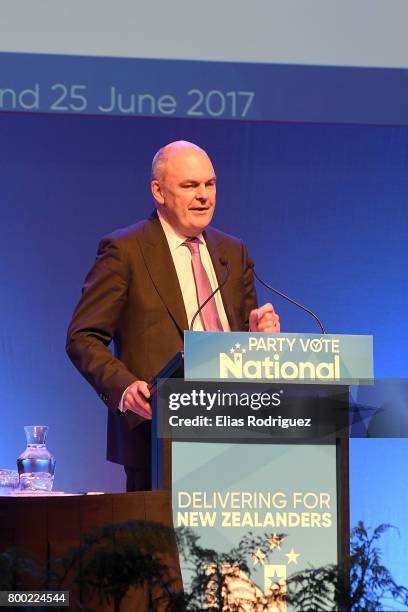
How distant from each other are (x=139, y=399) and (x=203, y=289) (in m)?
0.75

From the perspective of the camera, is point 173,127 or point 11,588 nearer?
point 11,588

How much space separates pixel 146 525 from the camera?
2490 mm

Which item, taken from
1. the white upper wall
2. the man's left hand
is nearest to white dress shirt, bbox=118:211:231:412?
the man's left hand

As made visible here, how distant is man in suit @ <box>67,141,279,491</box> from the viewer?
3570mm

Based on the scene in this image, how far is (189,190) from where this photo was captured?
3.70 metres

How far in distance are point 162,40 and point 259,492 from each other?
246cm

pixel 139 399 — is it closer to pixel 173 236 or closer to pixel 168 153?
pixel 173 236

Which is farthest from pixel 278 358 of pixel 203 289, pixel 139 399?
pixel 203 289

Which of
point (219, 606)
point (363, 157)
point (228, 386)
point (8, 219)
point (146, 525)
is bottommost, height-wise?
point (219, 606)

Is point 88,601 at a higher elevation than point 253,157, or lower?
lower

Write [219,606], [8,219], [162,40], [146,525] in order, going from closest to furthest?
[219,606], [146,525], [162,40], [8,219]

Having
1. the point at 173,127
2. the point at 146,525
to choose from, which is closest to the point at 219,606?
the point at 146,525

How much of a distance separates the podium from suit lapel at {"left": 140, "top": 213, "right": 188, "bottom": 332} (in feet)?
2.99

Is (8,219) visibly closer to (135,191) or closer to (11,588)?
(135,191)
